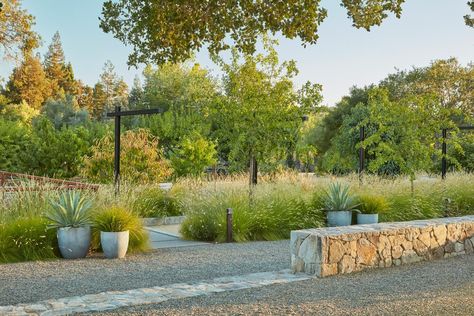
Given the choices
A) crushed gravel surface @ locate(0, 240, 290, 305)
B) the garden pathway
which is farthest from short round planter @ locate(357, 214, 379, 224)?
the garden pathway

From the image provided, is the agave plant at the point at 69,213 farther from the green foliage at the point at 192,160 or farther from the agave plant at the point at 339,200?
the green foliage at the point at 192,160

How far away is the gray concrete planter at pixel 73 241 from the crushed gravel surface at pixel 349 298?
292cm

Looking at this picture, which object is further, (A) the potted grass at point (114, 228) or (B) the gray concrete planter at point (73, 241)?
(A) the potted grass at point (114, 228)

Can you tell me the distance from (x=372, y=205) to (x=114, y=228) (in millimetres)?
5546

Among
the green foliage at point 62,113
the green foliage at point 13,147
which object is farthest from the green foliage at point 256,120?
the green foliage at point 62,113

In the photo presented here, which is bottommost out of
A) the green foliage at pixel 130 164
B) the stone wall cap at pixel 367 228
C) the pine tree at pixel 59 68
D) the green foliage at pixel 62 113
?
the stone wall cap at pixel 367 228

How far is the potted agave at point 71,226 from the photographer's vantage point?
7.59 meters

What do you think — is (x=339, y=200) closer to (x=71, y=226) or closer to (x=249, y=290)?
(x=71, y=226)

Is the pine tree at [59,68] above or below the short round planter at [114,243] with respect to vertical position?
above

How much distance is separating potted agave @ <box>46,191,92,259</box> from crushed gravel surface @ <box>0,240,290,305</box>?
0.65 ft

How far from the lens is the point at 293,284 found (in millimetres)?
6047

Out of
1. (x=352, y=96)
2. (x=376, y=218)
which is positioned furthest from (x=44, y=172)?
(x=352, y=96)

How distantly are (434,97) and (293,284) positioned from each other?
9.15 metres

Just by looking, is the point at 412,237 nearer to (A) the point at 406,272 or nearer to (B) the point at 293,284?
(A) the point at 406,272
